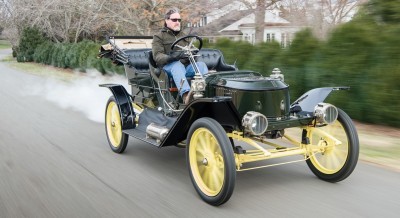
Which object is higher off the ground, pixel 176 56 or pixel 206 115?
pixel 176 56

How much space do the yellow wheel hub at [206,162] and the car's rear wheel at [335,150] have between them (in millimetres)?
1217

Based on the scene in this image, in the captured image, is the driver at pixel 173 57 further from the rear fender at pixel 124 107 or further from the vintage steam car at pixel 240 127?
the rear fender at pixel 124 107

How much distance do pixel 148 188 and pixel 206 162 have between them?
789mm

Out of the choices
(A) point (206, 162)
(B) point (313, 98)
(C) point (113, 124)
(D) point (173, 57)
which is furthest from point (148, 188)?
(C) point (113, 124)

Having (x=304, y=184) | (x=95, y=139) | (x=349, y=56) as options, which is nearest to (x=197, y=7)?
(x=349, y=56)

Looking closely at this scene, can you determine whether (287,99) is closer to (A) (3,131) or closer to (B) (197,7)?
(A) (3,131)

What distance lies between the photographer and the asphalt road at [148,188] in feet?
13.7

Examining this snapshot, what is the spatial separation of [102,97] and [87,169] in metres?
6.98

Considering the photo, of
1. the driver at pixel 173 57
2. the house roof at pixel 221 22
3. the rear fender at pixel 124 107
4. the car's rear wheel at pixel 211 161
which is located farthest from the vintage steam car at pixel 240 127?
the house roof at pixel 221 22

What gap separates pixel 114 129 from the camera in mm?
6887

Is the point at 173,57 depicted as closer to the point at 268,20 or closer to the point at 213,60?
the point at 213,60

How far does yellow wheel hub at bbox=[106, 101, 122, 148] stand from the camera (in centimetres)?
672

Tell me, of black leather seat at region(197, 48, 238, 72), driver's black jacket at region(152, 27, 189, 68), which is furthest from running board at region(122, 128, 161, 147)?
black leather seat at region(197, 48, 238, 72)

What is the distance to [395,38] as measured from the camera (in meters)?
7.62
